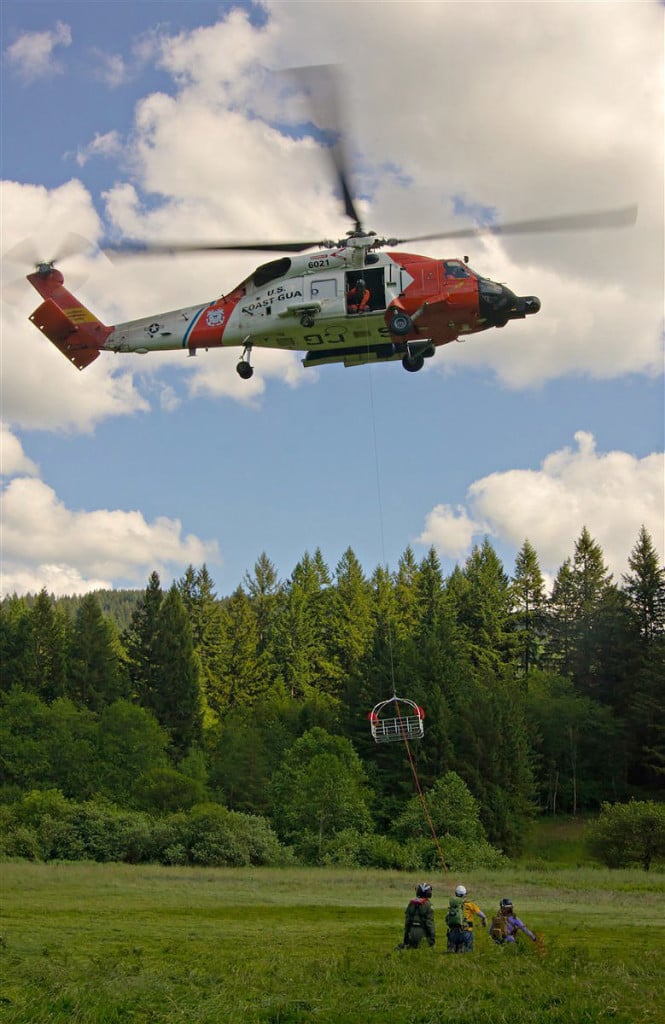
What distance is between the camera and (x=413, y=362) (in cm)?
2809

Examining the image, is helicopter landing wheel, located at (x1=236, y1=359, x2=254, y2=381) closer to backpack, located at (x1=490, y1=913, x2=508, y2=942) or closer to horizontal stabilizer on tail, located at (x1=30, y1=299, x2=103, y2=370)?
horizontal stabilizer on tail, located at (x1=30, y1=299, x2=103, y2=370)

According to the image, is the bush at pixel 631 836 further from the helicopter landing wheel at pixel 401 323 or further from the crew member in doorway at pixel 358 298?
the crew member in doorway at pixel 358 298

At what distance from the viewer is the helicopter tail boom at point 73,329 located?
3234cm

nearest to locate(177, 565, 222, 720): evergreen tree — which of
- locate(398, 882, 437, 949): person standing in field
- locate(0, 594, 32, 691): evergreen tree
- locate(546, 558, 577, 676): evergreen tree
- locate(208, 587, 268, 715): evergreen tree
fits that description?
locate(208, 587, 268, 715): evergreen tree

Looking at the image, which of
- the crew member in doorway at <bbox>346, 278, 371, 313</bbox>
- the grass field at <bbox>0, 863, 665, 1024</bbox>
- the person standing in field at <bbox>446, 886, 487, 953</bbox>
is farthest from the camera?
the crew member in doorway at <bbox>346, 278, 371, 313</bbox>

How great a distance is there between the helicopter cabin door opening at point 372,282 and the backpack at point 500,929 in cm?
1524

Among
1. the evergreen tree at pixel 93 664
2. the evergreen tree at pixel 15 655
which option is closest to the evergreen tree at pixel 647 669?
the evergreen tree at pixel 93 664

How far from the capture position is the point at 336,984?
1548cm

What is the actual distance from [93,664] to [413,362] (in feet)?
236

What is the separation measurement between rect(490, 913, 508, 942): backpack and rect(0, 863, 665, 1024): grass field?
1.47 ft

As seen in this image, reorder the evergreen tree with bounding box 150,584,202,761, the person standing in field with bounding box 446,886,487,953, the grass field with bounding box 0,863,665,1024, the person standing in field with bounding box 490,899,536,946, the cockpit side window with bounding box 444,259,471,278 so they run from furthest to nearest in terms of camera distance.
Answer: the evergreen tree with bounding box 150,584,202,761, the cockpit side window with bounding box 444,259,471,278, the person standing in field with bounding box 490,899,536,946, the person standing in field with bounding box 446,886,487,953, the grass field with bounding box 0,863,665,1024

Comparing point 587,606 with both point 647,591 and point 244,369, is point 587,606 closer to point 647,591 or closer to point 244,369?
point 647,591

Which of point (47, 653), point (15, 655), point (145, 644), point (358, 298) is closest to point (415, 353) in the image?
point (358, 298)

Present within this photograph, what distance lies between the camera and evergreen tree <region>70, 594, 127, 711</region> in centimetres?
9231
